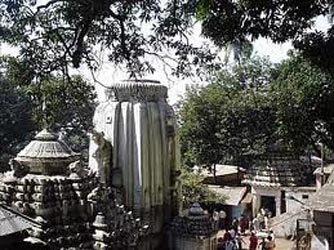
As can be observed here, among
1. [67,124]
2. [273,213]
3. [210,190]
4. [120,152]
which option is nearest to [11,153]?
[67,124]

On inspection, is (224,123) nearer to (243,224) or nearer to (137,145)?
(243,224)

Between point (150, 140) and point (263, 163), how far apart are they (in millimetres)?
10197

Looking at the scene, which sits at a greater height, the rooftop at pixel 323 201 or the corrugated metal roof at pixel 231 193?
the rooftop at pixel 323 201

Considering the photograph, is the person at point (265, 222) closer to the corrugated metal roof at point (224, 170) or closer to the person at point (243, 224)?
the person at point (243, 224)

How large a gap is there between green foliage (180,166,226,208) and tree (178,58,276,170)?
253cm

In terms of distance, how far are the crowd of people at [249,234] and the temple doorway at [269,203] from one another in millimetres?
983

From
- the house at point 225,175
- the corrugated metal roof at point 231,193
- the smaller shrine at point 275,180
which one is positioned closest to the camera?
the smaller shrine at point 275,180

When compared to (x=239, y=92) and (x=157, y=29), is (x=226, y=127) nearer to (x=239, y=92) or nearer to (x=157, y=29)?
(x=239, y=92)

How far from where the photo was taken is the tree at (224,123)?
91.8 feet

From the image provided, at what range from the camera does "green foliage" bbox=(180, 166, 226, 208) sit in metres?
25.6

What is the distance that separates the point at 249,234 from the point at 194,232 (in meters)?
6.26

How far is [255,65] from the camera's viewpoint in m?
31.5

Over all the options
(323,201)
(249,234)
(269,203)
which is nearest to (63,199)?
(323,201)

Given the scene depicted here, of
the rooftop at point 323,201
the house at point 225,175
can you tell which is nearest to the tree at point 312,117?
the rooftop at point 323,201
